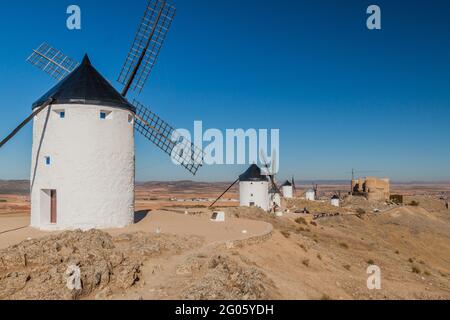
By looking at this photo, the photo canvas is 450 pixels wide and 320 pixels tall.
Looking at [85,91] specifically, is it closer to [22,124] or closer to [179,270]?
[22,124]

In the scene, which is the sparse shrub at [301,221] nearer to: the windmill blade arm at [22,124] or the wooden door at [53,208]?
the wooden door at [53,208]

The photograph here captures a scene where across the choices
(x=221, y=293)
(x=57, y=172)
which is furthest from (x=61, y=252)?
(x=57, y=172)

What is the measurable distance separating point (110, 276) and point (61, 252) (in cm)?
227

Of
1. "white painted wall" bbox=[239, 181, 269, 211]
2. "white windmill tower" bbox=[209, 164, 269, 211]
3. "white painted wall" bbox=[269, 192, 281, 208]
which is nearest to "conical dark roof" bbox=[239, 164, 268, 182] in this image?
"white windmill tower" bbox=[209, 164, 269, 211]

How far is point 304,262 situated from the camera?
15.3m

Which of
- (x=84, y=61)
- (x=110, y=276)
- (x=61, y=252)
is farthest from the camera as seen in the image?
(x=84, y=61)

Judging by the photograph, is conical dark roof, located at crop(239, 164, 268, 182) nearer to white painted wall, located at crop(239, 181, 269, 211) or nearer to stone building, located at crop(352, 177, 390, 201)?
white painted wall, located at crop(239, 181, 269, 211)

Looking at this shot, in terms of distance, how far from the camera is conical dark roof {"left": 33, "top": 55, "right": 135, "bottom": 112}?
52.6 feet

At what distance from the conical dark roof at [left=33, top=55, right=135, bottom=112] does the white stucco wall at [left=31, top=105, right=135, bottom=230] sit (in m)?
0.28

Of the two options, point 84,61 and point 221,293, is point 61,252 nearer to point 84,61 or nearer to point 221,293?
point 221,293

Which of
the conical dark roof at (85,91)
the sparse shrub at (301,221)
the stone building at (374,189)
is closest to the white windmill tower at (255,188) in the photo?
the sparse shrub at (301,221)
